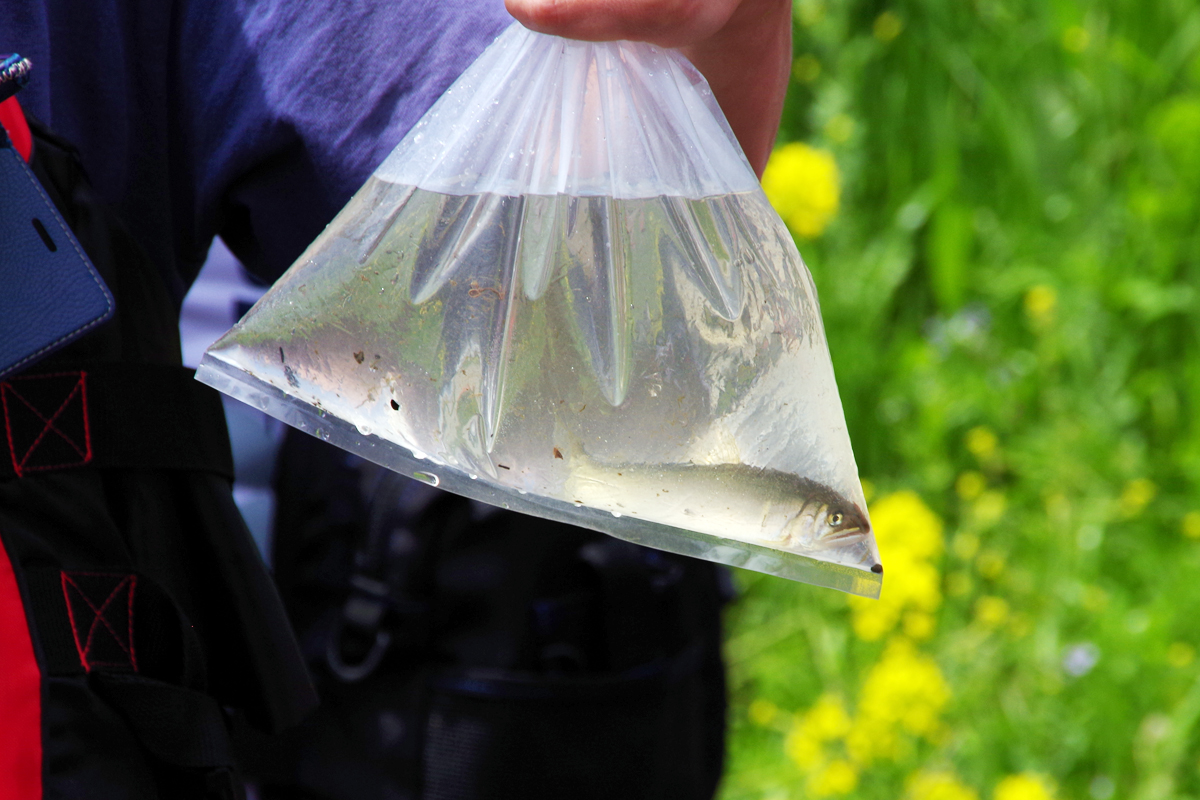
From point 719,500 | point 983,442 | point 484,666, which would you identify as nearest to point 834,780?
point 983,442

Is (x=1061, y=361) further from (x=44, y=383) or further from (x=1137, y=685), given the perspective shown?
(x=44, y=383)

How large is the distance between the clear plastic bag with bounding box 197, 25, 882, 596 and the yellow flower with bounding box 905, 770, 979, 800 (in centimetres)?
128

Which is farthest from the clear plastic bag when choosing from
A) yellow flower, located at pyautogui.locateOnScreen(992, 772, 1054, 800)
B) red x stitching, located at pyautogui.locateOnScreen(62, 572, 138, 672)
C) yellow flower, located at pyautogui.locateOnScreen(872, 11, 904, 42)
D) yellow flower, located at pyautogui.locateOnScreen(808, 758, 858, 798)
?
yellow flower, located at pyautogui.locateOnScreen(872, 11, 904, 42)

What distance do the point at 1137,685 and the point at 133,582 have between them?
1637 mm

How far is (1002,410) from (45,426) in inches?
69.9

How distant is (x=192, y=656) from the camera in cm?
65

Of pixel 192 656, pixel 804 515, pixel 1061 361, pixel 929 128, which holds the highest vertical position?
pixel 804 515

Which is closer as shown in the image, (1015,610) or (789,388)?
(789,388)

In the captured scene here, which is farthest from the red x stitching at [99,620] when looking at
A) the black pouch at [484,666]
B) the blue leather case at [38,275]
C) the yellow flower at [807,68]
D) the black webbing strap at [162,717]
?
the yellow flower at [807,68]

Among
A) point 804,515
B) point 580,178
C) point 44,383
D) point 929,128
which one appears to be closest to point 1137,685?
point 929,128

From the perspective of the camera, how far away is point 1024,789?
165cm

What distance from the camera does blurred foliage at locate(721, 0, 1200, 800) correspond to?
1.80 m

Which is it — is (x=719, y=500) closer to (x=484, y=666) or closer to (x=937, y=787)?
(x=484, y=666)

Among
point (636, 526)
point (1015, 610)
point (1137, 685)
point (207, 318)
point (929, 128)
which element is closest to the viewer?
point (636, 526)
